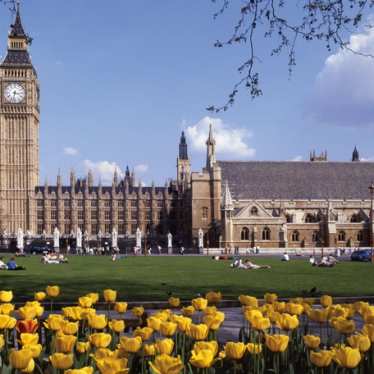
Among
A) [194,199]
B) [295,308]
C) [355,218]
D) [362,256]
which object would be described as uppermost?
Answer: [194,199]

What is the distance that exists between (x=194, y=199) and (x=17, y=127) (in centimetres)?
3492

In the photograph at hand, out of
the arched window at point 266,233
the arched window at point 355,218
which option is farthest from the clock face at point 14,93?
the arched window at point 355,218

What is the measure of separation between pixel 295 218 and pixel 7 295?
7680 centimetres

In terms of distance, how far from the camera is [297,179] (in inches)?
3489

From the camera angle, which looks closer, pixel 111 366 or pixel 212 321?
pixel 111 366

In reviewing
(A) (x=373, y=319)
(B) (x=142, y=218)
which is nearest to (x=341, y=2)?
(A) (x=373, y=319)

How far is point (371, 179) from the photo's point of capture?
89750 millimetres

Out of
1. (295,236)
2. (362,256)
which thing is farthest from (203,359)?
(295,236)

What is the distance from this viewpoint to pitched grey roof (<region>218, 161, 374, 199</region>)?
284 feet

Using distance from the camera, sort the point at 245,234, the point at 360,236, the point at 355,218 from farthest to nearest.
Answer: the point at 355,218
the point at 360,236
the point at 245,234

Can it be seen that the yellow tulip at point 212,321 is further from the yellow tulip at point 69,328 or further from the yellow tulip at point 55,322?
the yellow tulip at point 55,322

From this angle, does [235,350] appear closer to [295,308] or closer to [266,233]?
[295,308]

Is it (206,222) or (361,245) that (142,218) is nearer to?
(206,222)

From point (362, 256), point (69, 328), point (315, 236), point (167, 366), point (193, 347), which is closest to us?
point (167, 366)
